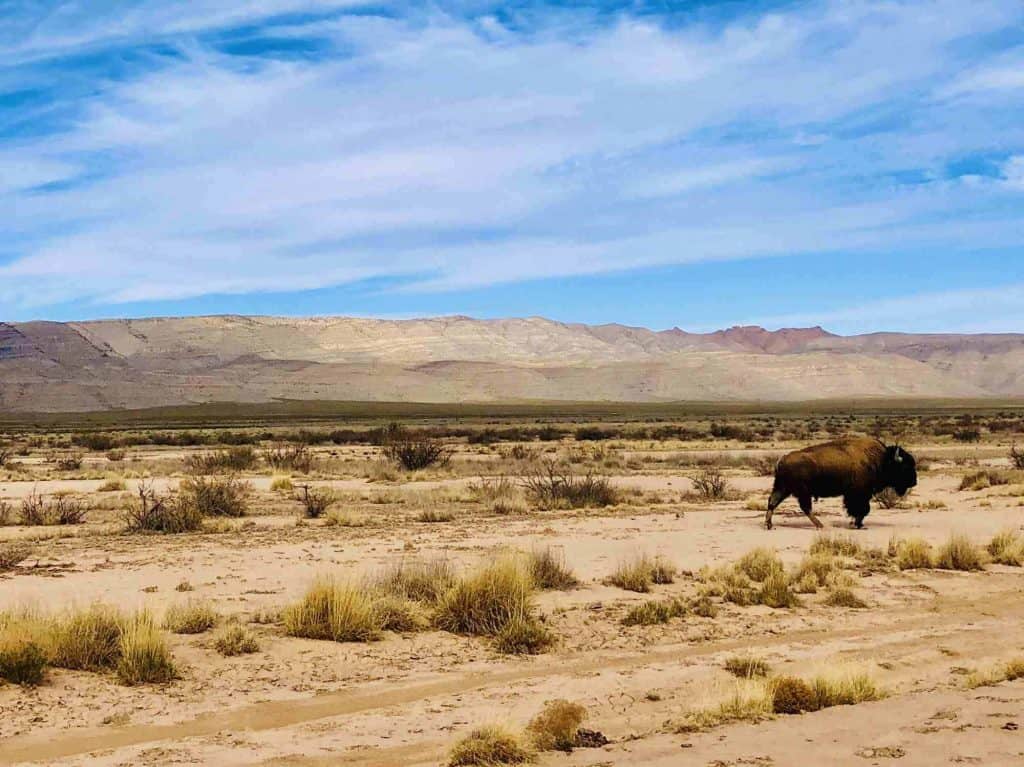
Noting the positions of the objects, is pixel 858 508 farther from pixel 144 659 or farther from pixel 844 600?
pixel 144 659

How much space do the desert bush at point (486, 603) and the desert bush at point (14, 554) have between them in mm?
6164

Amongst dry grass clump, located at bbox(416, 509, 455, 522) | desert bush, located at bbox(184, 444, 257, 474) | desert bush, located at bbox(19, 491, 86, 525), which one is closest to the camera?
desert bush, located at bbox(19, 491, 86, 525)

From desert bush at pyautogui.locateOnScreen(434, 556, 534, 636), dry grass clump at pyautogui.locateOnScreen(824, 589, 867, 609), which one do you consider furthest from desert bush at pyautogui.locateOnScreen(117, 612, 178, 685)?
dry grass clump at pyautogui.locateOnScreen(824, 589, 867, 609)

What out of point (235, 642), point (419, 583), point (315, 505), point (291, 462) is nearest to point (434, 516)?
point (315, 505)

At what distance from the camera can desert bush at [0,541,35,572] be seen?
47.5 ft

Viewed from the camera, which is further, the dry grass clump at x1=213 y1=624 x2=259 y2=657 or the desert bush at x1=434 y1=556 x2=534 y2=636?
the desert bush at x1=434 y1=556 x2=534 y2=636

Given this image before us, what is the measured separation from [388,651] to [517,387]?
18163 centimetres

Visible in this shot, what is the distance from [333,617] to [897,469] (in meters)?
11.8

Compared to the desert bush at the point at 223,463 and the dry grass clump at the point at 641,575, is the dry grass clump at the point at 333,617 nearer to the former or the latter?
the dry grass clump at the point at 641,575

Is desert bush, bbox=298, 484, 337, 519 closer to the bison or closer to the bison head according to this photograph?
the bison

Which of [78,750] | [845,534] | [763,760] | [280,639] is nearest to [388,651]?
[280,639]

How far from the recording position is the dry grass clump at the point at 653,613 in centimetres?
1184

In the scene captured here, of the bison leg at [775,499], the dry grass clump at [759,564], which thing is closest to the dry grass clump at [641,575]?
the dry grass clump at [759,564]

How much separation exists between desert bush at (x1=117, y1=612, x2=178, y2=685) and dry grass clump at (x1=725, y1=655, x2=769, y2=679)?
468 cm
